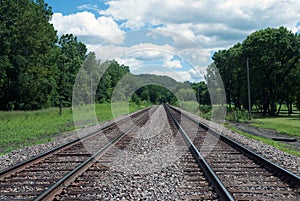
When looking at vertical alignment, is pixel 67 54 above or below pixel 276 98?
above

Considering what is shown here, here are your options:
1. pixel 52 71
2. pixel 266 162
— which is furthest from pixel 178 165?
pixel 52 71

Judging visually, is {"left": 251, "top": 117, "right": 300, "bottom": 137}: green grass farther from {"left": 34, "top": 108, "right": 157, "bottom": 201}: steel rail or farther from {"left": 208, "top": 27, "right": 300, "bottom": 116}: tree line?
{"left": 208, "top": 27, "right": 300, "bottom": 116}: tree line

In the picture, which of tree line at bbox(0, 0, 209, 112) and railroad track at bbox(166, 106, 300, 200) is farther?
tree line at bbox(0, 0, 209, 112)

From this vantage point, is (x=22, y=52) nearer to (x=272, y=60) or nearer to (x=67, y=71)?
(x=67, y=71)

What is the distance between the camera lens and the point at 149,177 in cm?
719

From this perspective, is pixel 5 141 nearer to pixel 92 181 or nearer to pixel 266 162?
pixel 92 181

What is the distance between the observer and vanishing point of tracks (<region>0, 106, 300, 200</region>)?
19.3 ft

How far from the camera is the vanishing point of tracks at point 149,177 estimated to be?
→ 19.3 ft

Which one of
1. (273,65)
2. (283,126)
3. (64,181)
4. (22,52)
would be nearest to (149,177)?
(64,181)

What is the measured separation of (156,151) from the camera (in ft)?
35.8

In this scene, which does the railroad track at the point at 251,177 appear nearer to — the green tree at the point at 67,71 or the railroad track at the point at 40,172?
the railroad track at the point at 40,172

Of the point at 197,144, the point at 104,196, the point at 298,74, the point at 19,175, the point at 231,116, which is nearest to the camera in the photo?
the point at 104,196

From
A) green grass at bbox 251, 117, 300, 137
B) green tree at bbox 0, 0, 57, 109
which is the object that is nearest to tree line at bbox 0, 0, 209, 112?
green tree at bbox 0, 0, 57, 109

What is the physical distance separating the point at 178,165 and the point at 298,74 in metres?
31.7
